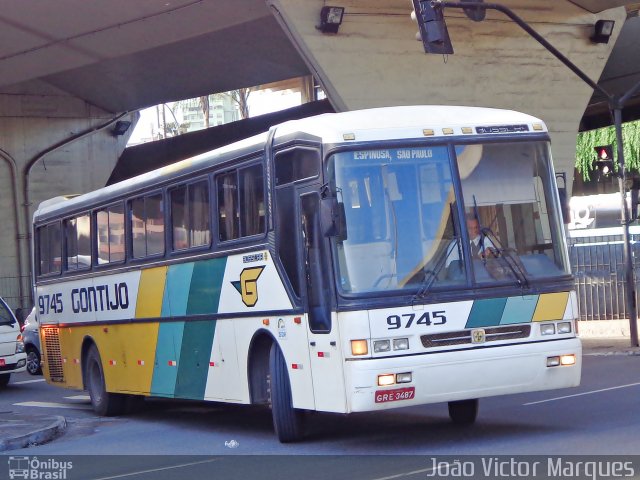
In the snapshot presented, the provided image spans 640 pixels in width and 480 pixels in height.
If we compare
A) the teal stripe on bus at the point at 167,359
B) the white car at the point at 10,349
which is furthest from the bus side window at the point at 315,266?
the white car at the point at 10,349

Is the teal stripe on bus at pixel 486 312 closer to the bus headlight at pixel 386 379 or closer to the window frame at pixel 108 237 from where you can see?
the bus headlight at pixel 386 379

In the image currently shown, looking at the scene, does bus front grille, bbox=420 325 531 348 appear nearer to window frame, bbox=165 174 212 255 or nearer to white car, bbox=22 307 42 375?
window frame, bbox=165 174 212 255

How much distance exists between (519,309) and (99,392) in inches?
335

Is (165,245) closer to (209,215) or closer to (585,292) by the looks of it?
(209,215)

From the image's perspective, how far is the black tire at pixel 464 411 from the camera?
12016 millimetres

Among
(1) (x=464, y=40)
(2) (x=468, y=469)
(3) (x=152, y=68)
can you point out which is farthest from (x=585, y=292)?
(2) (x=468, y=469)

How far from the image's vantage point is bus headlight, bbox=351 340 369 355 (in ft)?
33.0

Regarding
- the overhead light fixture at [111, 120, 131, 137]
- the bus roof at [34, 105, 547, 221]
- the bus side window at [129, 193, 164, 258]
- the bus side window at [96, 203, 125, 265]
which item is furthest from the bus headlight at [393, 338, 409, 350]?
the overhead light fixture at [111, 120, 131, 137]

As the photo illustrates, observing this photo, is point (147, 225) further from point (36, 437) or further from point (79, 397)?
point (79, 397)

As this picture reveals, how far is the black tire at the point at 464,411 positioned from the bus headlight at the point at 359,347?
2361 mm

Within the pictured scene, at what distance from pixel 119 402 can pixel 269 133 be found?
676 cm

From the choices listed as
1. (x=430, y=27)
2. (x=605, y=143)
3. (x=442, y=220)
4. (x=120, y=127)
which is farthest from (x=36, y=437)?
(x=605, y=143)

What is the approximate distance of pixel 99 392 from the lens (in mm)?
16938

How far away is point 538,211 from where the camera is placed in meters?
10.9
